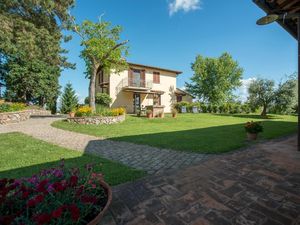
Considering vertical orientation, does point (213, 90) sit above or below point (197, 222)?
above

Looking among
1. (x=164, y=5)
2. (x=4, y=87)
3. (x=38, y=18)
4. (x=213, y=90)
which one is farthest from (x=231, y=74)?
(x=4, y=87)

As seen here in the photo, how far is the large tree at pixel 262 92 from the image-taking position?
57.3 ft

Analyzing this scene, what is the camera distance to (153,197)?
96.4 inches

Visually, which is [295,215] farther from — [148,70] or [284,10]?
[148,70]

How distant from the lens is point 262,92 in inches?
703

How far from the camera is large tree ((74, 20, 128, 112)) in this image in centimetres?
1380

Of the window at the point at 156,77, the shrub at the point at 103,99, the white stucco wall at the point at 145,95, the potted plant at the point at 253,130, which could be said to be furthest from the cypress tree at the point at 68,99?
the potted plant at the point at 253,130

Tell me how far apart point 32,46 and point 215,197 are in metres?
15.0

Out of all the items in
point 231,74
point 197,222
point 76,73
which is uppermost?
point 231,74

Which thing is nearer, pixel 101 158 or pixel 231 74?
pixel 101 158

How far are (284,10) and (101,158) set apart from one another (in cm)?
528

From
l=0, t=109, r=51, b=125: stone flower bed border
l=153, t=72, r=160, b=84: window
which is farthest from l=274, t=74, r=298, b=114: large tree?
l=0, t=109, r=51, b=125: stone flower bed border

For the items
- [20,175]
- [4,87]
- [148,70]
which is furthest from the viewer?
[148,70]

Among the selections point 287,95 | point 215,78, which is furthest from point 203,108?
point 215,78
